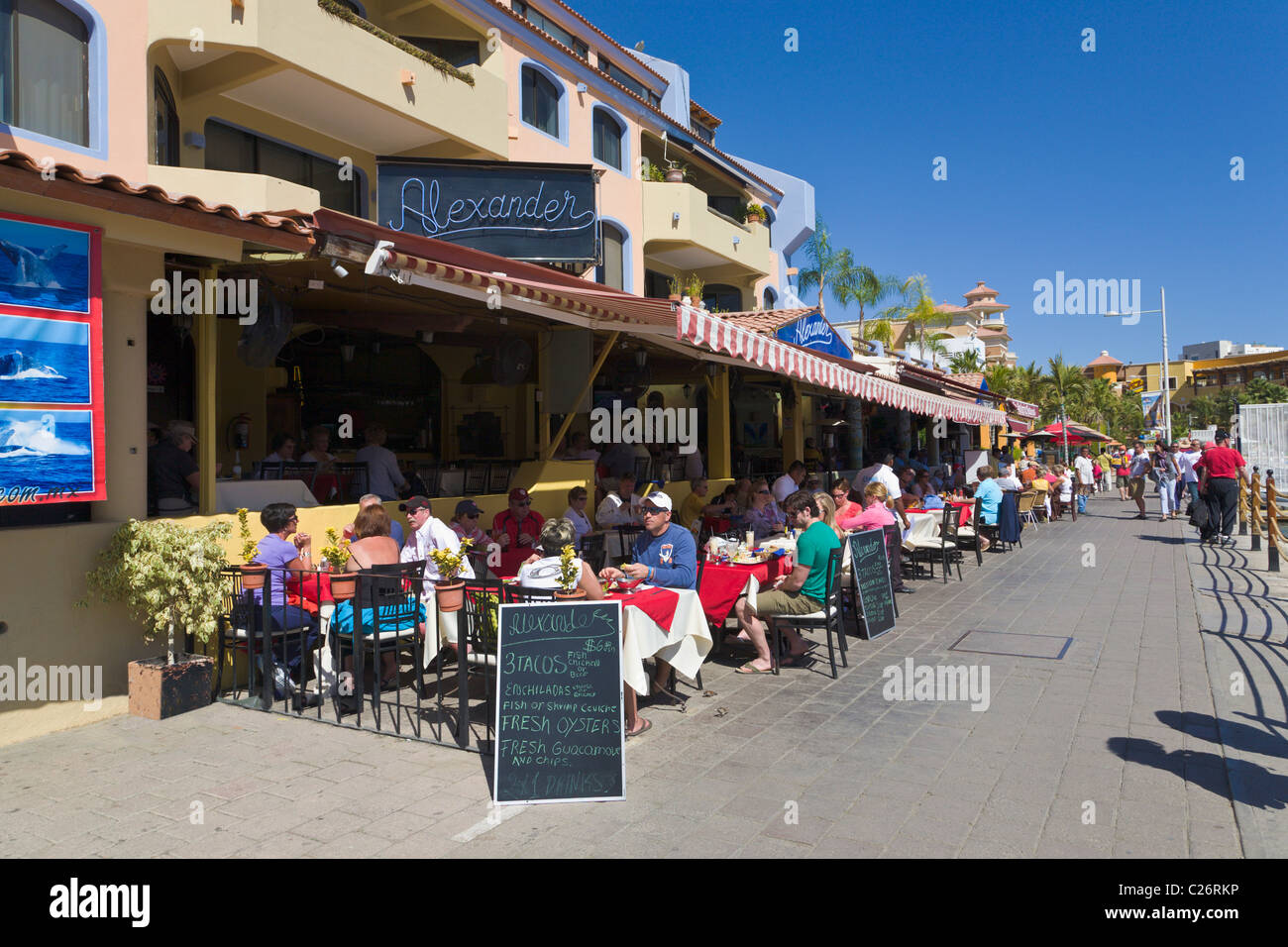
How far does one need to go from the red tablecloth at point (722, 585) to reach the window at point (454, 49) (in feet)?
39.2

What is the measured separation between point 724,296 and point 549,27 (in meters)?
8.15

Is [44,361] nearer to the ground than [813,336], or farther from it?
nearer to the ground

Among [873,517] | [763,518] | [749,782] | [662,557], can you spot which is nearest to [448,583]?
[662,557]

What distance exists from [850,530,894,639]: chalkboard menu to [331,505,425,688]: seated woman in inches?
159

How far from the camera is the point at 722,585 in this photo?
6.74 meters

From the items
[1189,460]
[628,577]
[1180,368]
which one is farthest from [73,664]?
[1180,368]

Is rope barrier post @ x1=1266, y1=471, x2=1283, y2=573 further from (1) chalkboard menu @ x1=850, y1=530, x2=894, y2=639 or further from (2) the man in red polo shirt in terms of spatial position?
(2) the man in red polo shirt

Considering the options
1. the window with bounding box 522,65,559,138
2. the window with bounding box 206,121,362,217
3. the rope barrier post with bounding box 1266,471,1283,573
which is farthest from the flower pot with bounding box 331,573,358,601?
the window with bounding box 522,65,559,138

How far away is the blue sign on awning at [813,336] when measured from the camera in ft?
32.7

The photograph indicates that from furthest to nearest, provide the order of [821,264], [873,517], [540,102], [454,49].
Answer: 1. [821,264]
2. [540,102]
3. [454,49]
4. [873,517]
